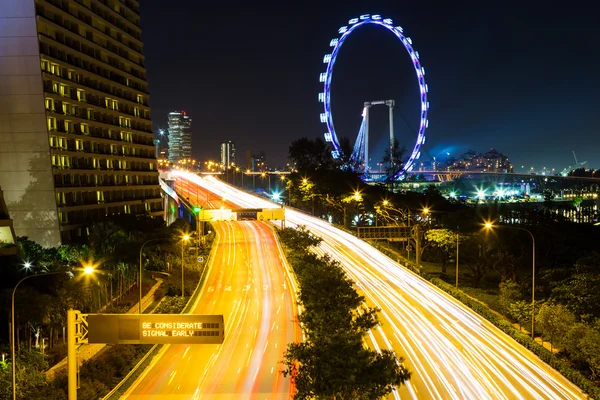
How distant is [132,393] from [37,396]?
4.03 m

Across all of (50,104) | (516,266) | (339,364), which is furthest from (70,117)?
(339,364)

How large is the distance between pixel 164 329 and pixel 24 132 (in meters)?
47.5

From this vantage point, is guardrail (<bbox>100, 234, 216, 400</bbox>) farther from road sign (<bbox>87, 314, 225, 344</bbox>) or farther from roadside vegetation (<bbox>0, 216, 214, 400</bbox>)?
road sign (<bbox>87, 314, 225, 344</bbox>)

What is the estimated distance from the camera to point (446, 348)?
102 ft

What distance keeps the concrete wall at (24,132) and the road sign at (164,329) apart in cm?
4535

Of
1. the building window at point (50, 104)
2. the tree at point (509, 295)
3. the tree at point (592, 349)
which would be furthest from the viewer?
the building window at point (50, 104)

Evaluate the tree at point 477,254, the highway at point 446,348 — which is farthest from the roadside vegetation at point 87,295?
the tree at point 477,254

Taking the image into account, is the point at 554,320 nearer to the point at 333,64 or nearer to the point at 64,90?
the point at 64,90

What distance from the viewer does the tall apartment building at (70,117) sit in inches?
2247

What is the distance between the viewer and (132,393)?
25750 mm

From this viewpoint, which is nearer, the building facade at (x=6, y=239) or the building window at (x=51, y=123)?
the building facade at (x=6, y=239)

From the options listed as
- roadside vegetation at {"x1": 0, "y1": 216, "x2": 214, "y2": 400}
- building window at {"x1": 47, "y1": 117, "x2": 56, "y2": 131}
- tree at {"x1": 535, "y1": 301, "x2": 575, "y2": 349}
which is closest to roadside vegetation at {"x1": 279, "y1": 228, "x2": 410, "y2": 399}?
roadside vegetation at {"x1": 0, "y1": 216, "x2": 214, "y2": 400}

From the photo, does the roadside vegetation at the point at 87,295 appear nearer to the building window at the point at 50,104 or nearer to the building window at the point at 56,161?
the building window at the point at 56,161

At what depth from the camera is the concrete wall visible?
56438 mm
